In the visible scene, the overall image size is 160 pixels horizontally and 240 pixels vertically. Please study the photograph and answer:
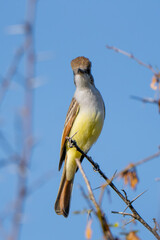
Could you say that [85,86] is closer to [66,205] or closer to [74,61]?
[74,61]

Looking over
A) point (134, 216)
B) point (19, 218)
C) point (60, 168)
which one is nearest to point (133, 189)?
point (134, 216)

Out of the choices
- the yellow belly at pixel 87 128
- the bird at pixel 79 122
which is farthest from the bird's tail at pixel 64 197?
the yellow belly at pixel 87 128

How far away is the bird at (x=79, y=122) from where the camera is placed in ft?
17.9

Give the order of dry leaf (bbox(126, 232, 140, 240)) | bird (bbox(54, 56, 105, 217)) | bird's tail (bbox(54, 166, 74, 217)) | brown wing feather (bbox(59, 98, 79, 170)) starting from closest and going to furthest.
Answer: dry leaf (bbox(126, 232, 140, 240)) → bird's tail (bbox(54, 166, 74, 217)) → bird (bbox(54, 56, 105, 217)) → brown wing feather (bbox(59, 98, 79, 170))

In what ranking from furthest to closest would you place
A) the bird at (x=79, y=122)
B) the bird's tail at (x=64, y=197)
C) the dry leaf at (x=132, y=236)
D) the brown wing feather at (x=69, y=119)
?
the brown wing feather at (x=69, y=119)
the bird at (x=79, y=122)
the bird's tail at (x=64, y=197)
the dry leaf at (x=132, y=236)

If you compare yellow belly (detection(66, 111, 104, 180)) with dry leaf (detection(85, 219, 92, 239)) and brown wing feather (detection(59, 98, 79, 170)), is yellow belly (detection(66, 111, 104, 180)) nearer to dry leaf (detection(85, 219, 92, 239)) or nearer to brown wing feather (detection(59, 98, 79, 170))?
brown wing feather (detection(59, 98, 79, 170))

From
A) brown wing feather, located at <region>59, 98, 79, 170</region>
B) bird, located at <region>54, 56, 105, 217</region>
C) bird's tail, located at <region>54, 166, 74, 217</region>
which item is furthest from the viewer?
brown wing feather, located at <region>59, 98, 79, 170</region>

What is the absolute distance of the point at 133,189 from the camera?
7.38ft

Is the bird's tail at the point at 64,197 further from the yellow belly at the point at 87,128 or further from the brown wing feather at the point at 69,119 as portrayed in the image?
the yellow belly at the point at 87,128

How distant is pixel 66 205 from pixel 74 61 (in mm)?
2268

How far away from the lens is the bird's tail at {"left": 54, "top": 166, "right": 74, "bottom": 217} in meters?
5.34

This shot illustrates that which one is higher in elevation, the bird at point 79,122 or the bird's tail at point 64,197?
the bird at point 79,122

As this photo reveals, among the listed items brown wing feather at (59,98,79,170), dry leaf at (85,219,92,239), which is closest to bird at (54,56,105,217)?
brown wing feather at (59,98,79,170)

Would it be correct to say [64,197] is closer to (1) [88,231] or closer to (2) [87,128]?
(2) [87,128]
